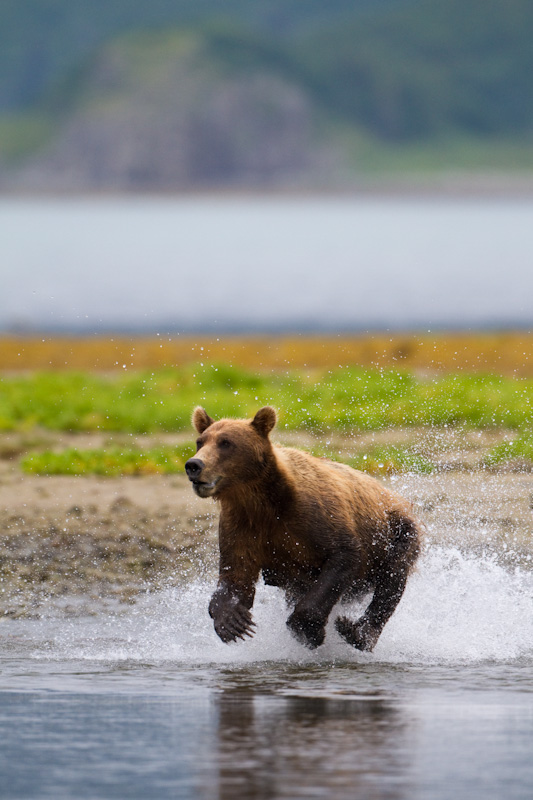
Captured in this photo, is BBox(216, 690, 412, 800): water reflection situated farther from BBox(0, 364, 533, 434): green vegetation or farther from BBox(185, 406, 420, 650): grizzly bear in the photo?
BBox(0, 364, 533, 434): green vegetation

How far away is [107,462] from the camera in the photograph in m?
13.6

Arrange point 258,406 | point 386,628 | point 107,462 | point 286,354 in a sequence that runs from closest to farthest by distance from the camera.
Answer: point 386,628, point 107,462, point 258,406, point 286,354

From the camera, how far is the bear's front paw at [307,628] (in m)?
7.84

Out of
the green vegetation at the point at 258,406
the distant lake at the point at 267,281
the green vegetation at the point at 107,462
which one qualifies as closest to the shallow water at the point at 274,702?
the green vegetation at the point at 258,406

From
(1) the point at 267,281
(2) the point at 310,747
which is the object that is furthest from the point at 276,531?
(1) the point at 267,281

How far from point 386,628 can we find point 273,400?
6973 mm

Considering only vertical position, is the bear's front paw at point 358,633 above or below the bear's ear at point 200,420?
below

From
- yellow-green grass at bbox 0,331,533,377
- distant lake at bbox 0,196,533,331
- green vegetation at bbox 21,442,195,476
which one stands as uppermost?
distant lake at bbox 0,196,533,331

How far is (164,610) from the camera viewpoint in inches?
375

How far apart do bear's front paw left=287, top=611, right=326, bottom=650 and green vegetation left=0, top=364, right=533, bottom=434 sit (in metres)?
5.83

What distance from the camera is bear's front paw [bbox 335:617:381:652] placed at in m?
8.09

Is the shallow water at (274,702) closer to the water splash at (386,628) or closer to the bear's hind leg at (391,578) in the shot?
the water splash at (386,628)

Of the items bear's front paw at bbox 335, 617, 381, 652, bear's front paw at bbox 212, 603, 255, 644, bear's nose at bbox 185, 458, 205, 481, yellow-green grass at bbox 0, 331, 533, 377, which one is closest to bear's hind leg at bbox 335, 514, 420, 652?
bear's front paw at bbox 335, 617, 381, 652

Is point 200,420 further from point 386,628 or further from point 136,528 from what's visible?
point 136,528
